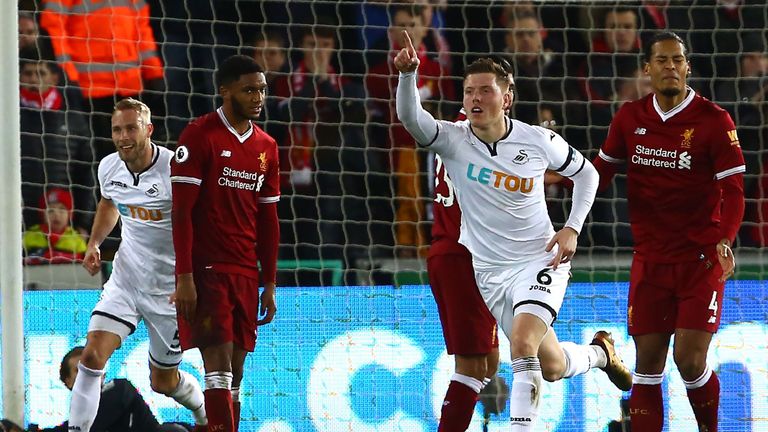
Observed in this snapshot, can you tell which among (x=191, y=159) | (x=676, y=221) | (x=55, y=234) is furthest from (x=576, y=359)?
(x=55, y=234)

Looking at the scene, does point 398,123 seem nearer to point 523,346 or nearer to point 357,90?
point 357,90

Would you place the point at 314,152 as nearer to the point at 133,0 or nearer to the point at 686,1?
the point at 133,0

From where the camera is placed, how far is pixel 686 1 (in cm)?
973

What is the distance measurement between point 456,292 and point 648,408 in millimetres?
1117

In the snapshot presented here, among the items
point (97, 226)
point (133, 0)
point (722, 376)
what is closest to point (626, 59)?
point (722, 376)

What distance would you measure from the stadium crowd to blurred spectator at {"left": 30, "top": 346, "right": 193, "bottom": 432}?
149 cm

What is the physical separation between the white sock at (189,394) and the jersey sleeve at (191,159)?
155 cm

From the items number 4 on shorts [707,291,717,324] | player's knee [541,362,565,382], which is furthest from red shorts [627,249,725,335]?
player's knee [541,362,565,382]

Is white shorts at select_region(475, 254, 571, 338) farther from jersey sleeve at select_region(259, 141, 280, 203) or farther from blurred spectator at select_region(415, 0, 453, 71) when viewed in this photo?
blurred spectator at select_region(415, 0, 453, 71)

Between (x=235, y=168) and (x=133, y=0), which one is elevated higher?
(x=133, y=0)

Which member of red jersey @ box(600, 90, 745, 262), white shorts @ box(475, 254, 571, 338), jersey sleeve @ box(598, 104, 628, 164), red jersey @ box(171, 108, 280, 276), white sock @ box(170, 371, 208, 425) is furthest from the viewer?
white sock @ box(170, 371, 208, 425)

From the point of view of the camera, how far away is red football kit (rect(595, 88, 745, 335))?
6199 mm

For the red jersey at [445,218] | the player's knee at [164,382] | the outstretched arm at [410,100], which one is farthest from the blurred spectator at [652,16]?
the player's knee at [164,382]

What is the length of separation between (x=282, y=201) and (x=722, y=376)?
3225mm
